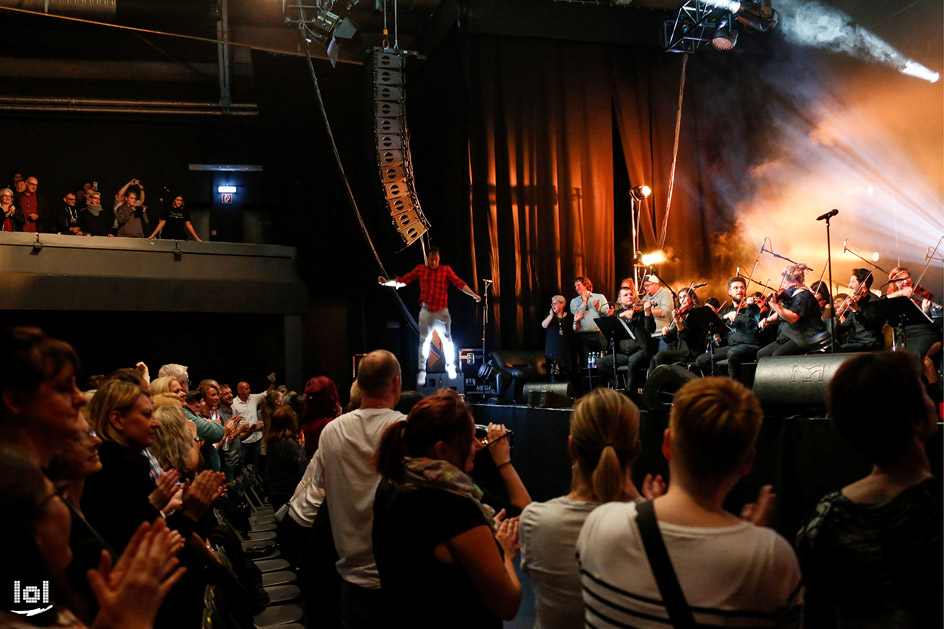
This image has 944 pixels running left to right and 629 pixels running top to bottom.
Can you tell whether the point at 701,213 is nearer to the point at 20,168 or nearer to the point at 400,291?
the point at 400,291

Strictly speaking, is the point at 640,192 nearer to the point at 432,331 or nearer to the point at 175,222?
the point at 432,331

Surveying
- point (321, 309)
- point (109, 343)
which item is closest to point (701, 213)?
point (321, 309)

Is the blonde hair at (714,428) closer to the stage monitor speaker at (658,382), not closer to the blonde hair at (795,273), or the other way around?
the stage monitor speaker at (658,382)

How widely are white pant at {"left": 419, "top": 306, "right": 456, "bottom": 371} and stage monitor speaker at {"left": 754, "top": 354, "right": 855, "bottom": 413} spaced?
5.71m

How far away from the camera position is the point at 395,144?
10.5 m

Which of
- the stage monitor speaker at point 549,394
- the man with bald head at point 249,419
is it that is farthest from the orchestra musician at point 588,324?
the man with bald head at point 249,419

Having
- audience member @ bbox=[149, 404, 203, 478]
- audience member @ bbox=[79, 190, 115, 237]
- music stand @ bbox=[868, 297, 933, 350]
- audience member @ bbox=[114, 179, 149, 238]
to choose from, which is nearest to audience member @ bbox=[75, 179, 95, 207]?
audience member @ bbox=[79, 190, 115, 237]

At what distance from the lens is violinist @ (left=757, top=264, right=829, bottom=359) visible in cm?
589

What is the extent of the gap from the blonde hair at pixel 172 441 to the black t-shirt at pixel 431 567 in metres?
1.58

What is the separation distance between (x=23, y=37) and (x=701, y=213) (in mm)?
11174

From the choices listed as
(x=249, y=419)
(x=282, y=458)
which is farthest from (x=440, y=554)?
(x=249, y=419)

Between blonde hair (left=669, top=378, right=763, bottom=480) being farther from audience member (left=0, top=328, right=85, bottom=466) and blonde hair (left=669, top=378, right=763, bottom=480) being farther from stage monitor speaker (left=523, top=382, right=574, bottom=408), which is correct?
stage monitor speaker (left=523, top=382, right=574, bottom=408)

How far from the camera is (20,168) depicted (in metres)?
12.6

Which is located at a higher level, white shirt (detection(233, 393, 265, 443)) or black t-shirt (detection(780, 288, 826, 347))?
black t-shirt (detection(780, 288, 826, 347))
